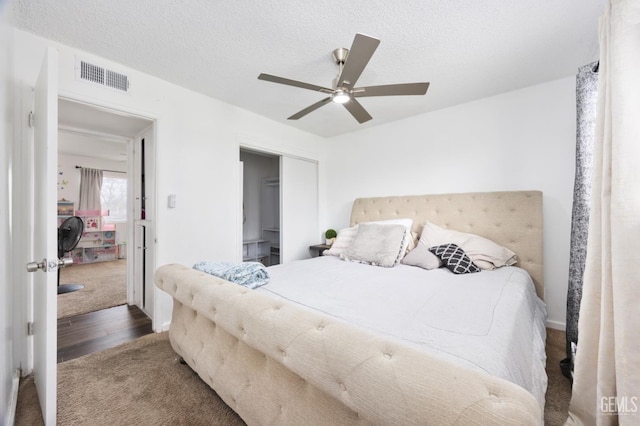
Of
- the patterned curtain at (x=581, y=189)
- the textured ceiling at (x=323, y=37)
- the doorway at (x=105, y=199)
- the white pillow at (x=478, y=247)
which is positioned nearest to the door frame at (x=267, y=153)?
the textured ceiling at (x=323, y=37)

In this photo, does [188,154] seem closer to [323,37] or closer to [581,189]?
[323,37]

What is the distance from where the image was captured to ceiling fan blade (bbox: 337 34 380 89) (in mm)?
1376

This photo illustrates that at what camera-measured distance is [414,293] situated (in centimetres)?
162

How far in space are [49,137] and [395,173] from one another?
3.27 meters

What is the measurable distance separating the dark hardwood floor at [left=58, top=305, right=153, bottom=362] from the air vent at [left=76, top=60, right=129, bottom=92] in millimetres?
2217

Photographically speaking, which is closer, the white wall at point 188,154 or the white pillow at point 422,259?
the white wall at point 188,154

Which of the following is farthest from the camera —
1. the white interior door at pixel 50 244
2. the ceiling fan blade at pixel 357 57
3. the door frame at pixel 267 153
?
the door frame at pixel 267 153

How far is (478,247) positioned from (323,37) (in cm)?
225

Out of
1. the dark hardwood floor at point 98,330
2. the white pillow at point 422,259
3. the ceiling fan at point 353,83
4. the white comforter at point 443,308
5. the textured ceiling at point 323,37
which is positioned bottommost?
the dark hardwood floor at point 98,330

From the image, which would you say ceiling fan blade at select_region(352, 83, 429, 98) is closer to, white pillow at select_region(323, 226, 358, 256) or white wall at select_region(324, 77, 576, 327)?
white wall at select_region(324, 77, 576, 327)

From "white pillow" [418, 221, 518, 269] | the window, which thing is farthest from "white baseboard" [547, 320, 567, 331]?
the window

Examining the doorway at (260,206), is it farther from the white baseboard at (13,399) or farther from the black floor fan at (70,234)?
the white baseboard at (13,399)

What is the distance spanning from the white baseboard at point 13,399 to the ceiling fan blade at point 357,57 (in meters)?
2.51

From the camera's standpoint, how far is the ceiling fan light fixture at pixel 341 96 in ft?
6.20
